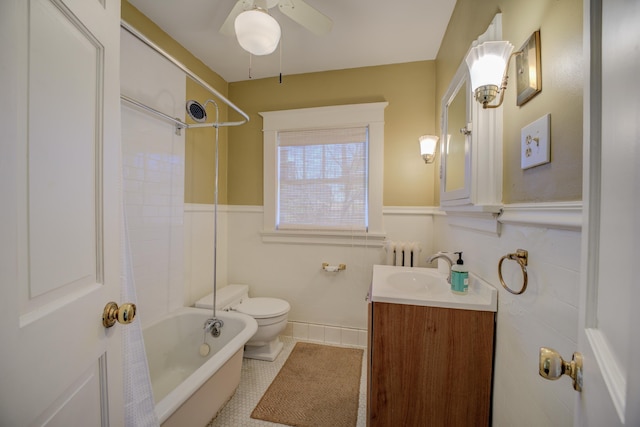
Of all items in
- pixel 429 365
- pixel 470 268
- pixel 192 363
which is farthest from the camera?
pixel 192 363

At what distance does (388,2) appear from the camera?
1.51 m

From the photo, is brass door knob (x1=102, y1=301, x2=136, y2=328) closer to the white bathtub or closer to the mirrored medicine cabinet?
the white bathtub

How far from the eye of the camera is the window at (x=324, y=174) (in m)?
2.13

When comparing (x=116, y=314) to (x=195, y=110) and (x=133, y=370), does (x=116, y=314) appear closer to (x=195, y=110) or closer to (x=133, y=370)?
(x=133, y=370)

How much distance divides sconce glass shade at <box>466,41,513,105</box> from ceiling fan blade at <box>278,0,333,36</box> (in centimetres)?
94

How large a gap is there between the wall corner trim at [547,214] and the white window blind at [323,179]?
1322 mm

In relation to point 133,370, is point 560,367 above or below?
above

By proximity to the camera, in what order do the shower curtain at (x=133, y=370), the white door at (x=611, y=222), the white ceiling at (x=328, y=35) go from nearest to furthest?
1. the white door at (x=611, y=222)
2. the shower curtain at (x=133, y=370)
3. the white ceiling at (x=328, y=35)

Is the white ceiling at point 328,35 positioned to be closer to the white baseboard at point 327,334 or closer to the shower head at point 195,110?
the shower head at point 195,110

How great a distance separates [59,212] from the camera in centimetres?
50

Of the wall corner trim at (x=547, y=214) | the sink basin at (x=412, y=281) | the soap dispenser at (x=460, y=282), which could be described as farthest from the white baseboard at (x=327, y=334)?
the wall corner trim at (x=547, y=214)

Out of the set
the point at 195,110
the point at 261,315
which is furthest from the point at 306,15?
the point at 261,315

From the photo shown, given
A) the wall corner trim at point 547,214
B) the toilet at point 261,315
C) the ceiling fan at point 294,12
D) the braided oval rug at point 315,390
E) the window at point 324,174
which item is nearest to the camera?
the wall corner trim at point 547,214

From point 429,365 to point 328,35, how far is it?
7.18ft
